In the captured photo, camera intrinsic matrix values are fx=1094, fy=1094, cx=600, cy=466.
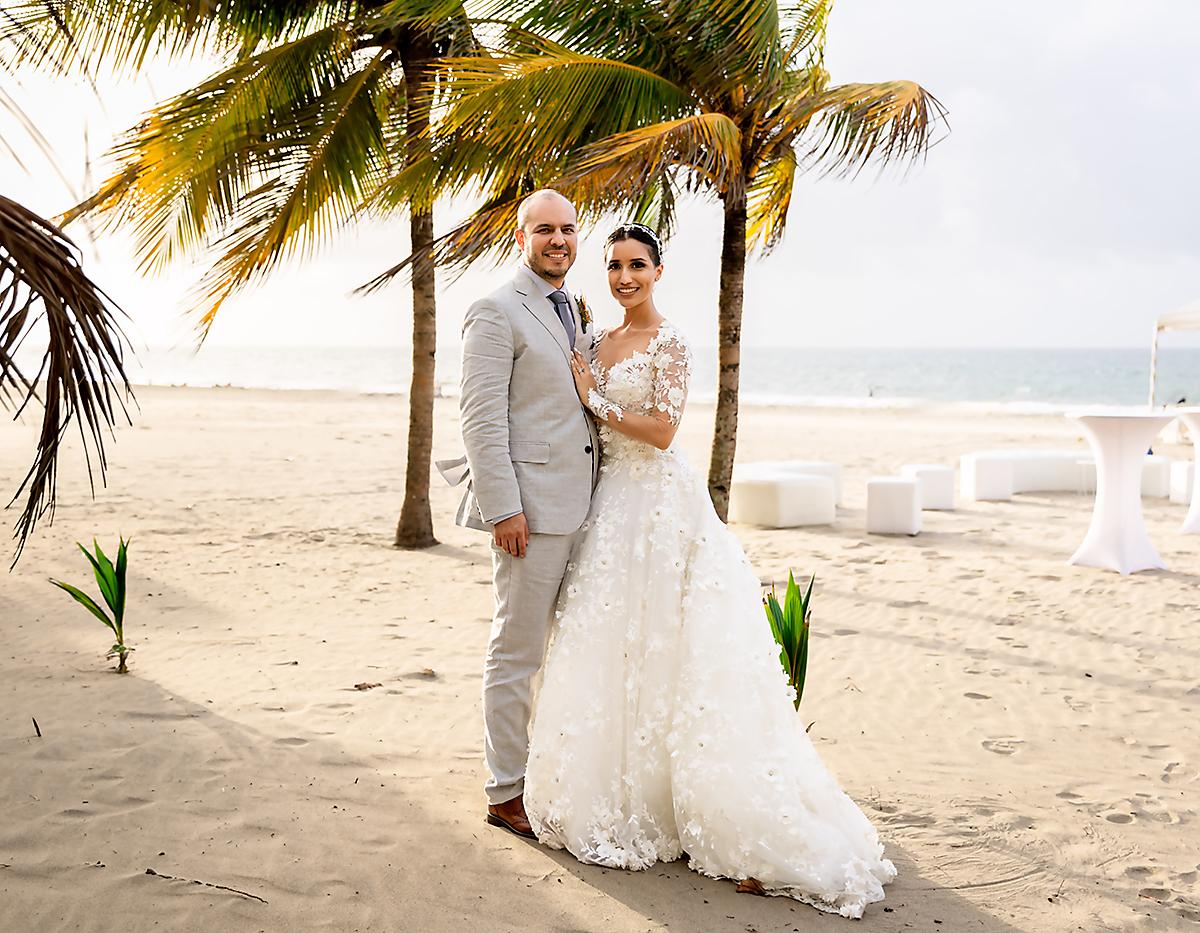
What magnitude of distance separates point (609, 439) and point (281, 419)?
20.2 m

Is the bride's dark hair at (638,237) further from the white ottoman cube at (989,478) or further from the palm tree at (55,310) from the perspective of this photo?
the white ottoman cube at (989,478)

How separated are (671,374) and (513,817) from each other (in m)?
1.42

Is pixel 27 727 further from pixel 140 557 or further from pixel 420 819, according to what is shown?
pixel 140 557

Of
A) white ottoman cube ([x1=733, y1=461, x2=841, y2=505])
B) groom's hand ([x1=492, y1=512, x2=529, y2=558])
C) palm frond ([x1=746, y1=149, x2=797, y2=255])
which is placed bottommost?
groom's hand ([x1=492, y1=512, x2=529, y2=558])

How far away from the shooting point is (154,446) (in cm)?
1628

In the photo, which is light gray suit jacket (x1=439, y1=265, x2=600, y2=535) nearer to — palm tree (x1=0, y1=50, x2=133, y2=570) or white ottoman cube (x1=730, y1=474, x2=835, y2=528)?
palm tree (x1=0, y1=50, x2=133, y2=570)

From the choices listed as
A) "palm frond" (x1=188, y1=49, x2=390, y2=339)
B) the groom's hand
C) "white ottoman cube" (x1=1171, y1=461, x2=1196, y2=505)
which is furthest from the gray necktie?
"white ottoman cube" (x1=1171, y1=461, x2=1196, y2=505)

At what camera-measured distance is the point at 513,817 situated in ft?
10.9

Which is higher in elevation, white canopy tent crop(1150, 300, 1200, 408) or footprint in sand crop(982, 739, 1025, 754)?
white canopy tent crop(1150, 300, 1200, 408)

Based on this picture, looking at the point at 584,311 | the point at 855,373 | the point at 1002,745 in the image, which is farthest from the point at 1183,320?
the point at 855,373

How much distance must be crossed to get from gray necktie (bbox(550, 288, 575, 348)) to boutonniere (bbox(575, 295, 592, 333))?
0.40 ft

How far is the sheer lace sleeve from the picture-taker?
317 centimetres

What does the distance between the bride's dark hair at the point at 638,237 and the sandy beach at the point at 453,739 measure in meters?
1.79

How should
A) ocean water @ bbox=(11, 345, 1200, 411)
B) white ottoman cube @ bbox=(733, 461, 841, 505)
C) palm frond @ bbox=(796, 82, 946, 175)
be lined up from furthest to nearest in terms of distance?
ocean water @ bbox=(11, 345, 1200, 411) < white ottoman cube @ bbox=(733, 461, 841, 505) < palm frond @ bbox=(796, 82, 946, 175)
